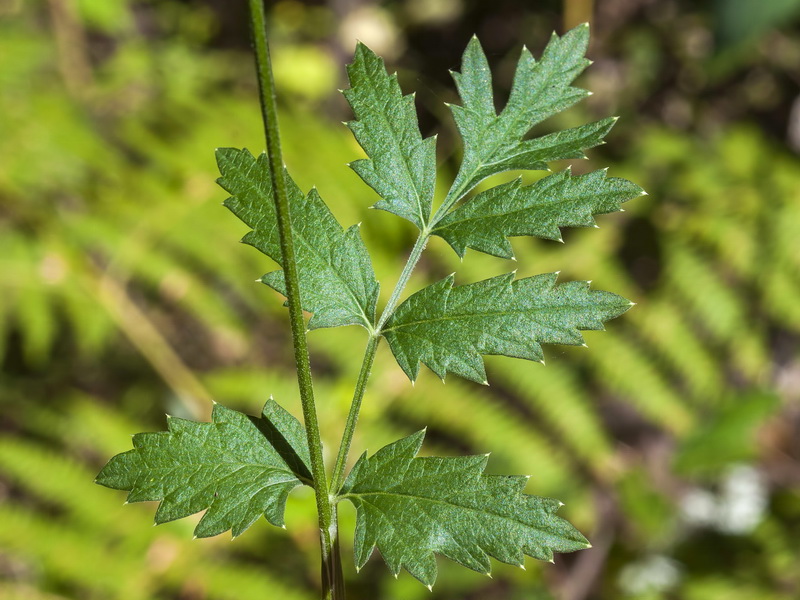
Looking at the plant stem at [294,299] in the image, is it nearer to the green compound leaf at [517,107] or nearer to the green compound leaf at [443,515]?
the green compound leaf at [443,515]

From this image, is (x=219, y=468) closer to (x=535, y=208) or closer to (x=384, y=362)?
(x=535, y=208)

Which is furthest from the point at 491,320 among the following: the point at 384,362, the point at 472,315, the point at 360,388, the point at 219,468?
→ the point at 384,362

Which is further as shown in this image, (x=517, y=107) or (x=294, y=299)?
(x=517, y=107)

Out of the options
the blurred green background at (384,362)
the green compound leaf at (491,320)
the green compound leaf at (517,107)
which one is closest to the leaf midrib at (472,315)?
the green compound leaf at (491,320)

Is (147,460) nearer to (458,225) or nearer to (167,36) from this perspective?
(458,225)

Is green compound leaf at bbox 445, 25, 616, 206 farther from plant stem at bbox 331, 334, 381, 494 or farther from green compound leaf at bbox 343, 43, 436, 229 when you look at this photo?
plant stem at bbox 331, 334, 381, 494

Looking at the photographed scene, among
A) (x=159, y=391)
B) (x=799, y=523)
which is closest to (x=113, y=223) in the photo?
(x=159, y=391)
